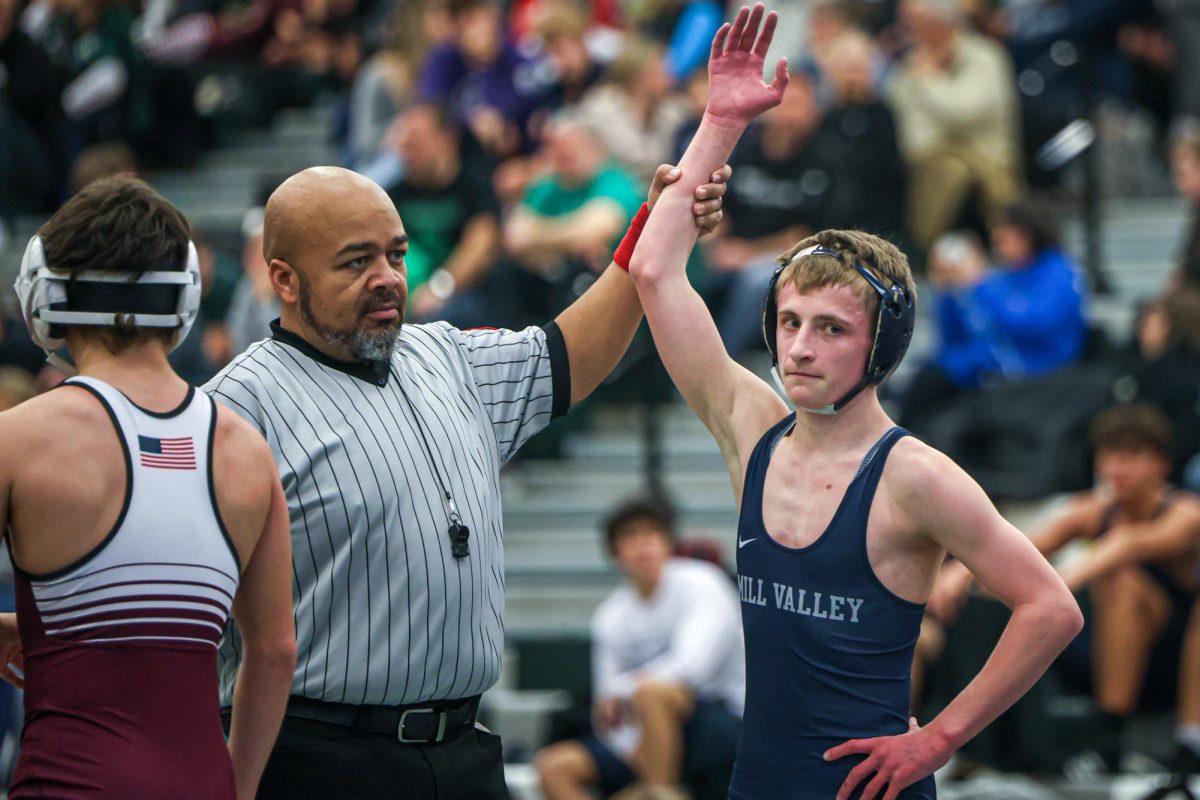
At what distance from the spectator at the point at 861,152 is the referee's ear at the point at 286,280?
5.80 m

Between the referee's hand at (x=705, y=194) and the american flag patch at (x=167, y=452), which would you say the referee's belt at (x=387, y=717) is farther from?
the referee's hand at (x=705, y=194)

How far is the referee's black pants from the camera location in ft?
12.3

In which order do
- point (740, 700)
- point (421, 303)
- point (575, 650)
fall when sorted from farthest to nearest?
point (421, 303), point (575, 650), point (740, 700)

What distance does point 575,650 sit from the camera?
8.40 metres

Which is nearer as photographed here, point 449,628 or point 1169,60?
point 449,628

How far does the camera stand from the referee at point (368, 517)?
3.76 m

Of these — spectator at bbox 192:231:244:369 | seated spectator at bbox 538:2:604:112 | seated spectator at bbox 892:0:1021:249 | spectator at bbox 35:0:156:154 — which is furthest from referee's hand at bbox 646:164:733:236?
spectator at bbox 35:0:156:154

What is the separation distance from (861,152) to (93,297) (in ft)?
22.1

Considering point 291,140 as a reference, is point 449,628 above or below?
below

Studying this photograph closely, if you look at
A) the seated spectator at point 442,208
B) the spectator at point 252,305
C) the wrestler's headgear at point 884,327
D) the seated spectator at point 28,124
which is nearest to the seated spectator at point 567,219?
the seated spectator at point 442,208

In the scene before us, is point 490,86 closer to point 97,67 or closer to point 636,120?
point 636,120

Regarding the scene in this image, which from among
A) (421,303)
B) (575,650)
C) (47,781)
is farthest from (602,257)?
(47,781)

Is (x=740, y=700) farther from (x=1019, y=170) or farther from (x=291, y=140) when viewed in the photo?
(x=291, y=140)

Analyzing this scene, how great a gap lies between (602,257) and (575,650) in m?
1.99
